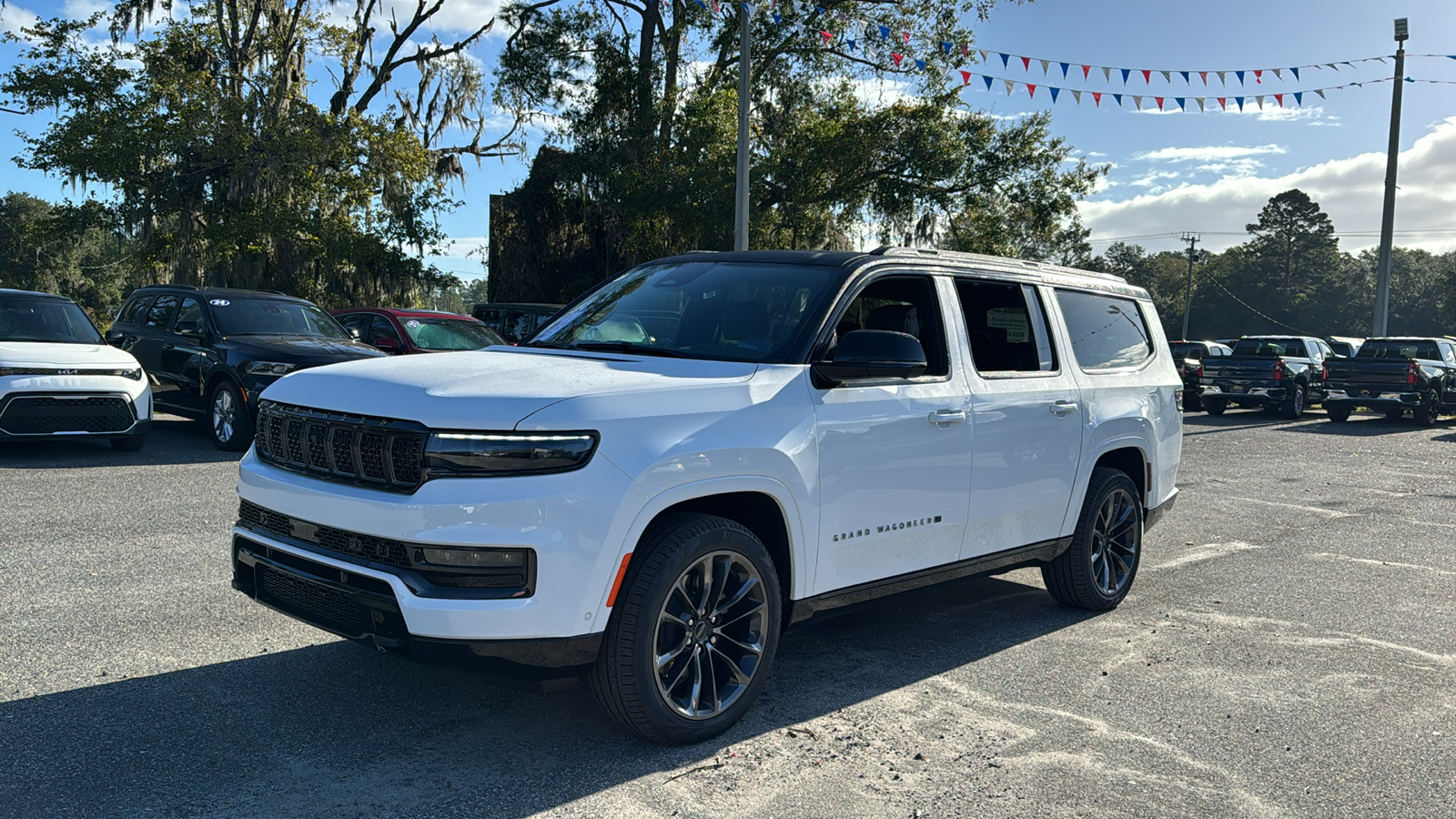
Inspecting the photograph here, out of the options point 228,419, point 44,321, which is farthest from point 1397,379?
point 44,321

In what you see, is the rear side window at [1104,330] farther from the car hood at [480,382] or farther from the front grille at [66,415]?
the front grille at [66,415]

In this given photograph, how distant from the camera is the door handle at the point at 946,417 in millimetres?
4707

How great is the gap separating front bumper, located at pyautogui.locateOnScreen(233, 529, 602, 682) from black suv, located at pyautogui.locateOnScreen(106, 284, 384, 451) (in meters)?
7.69

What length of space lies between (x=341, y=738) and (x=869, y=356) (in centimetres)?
244

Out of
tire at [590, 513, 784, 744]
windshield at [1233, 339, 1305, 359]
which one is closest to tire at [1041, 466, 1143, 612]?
tire at [590, 513, 784, 744]

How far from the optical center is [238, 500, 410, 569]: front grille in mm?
3541

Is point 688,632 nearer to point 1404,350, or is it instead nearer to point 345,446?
point 345,446

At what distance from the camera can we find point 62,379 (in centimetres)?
998

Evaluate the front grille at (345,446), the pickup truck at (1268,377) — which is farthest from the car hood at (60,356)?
the pickup truck at (1268,377)

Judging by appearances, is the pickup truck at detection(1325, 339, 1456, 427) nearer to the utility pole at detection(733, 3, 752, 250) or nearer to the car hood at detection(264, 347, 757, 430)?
the utility pole at detection(733, 3, 752, 250)

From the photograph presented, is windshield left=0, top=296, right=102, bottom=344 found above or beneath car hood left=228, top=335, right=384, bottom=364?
above

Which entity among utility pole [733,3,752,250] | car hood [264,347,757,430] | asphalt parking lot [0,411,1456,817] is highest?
utility pole [733,3,752,250]

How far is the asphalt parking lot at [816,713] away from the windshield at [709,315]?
143cm

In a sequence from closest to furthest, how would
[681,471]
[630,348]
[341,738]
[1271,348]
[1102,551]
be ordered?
[681,471], [341,738], [630,348], [1102,551], [1271,348]
